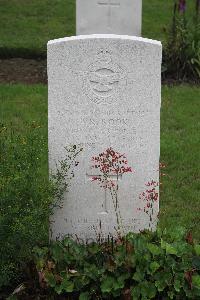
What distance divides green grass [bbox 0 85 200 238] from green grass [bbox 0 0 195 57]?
1.85 metres

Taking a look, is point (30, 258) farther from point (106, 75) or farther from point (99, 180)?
point (106, 75)

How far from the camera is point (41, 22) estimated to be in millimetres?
12055

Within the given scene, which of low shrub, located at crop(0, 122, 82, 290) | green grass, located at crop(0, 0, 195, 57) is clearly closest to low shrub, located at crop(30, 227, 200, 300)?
low shrub, located at crop(0, 122, 82, 290)

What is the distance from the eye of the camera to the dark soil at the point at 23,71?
9.40 m

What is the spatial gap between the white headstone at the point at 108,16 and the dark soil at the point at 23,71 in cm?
80

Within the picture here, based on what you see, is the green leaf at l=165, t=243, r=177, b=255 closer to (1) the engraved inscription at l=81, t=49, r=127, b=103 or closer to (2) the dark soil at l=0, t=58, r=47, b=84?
(1) the engraved inscription at l=81, t=49, r=127, b=103

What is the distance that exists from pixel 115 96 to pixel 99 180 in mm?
532

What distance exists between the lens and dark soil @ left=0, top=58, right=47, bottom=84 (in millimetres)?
9398

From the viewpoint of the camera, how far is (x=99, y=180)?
177 inches

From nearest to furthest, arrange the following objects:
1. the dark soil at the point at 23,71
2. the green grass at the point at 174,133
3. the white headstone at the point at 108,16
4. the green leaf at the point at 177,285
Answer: the green leaf at the point at 177,285 → the green grass at the point at 174,133 → the white headstone at the point at 108,16 → the dark soil at the point at 23,71

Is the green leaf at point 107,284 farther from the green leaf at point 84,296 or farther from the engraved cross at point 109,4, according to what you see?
the engraved cross at point 109,4

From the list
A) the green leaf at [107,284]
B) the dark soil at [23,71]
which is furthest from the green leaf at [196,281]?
the dark soil at [23,71]

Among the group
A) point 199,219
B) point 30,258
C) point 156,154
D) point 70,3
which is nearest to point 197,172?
point 199,219

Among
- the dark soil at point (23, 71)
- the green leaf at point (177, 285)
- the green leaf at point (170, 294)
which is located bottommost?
the dark soil at point (23, 71)
